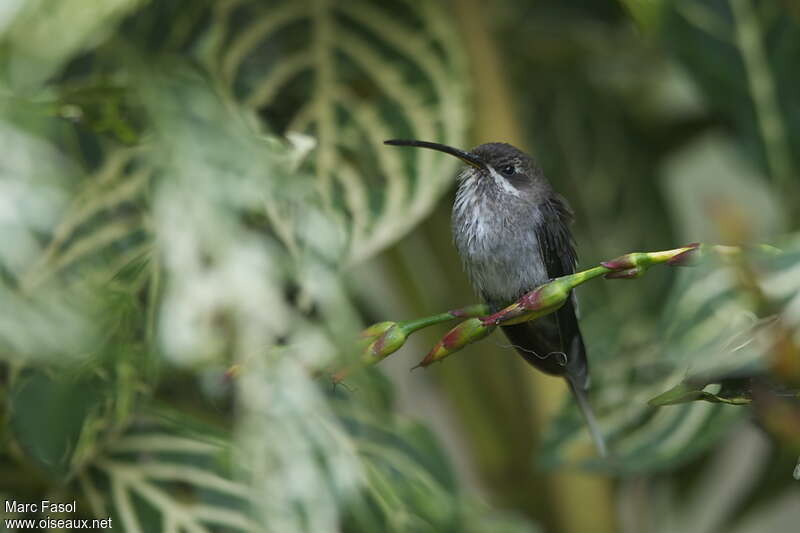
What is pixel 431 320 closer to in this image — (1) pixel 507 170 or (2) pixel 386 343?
(2) pixel 386 343

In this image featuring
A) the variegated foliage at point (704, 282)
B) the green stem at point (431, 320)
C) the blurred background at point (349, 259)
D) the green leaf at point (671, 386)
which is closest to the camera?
the green stem at point (431, 320)

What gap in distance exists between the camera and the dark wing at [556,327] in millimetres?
711

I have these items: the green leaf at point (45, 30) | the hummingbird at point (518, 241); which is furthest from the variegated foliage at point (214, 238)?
the hummingbird at point (518, 241)

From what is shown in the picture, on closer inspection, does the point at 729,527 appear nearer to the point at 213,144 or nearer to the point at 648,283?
the point at 648,283

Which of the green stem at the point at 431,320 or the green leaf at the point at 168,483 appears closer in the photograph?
the green stem at the point at 431,320

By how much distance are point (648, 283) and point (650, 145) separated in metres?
0.27

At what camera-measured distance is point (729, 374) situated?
555 millimetres

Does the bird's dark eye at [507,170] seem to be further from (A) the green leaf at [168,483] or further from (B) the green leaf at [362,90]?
(A) the green leaf at [168,483]

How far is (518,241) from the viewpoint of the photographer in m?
0.71

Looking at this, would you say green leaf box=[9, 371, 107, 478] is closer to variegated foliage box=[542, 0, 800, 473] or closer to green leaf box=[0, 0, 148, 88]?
green leaf box=[0, 0, 148, 88]

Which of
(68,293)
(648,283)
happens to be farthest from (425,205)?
(648,283)

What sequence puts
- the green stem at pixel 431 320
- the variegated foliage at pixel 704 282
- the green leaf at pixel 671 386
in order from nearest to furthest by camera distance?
the green stem at pixel 431 320, the green leaf at pixel 671 386, the variegated foliage at pixel 704 282

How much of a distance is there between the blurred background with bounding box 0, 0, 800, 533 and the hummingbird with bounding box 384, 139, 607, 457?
5 centimetres

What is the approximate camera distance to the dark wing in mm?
711
